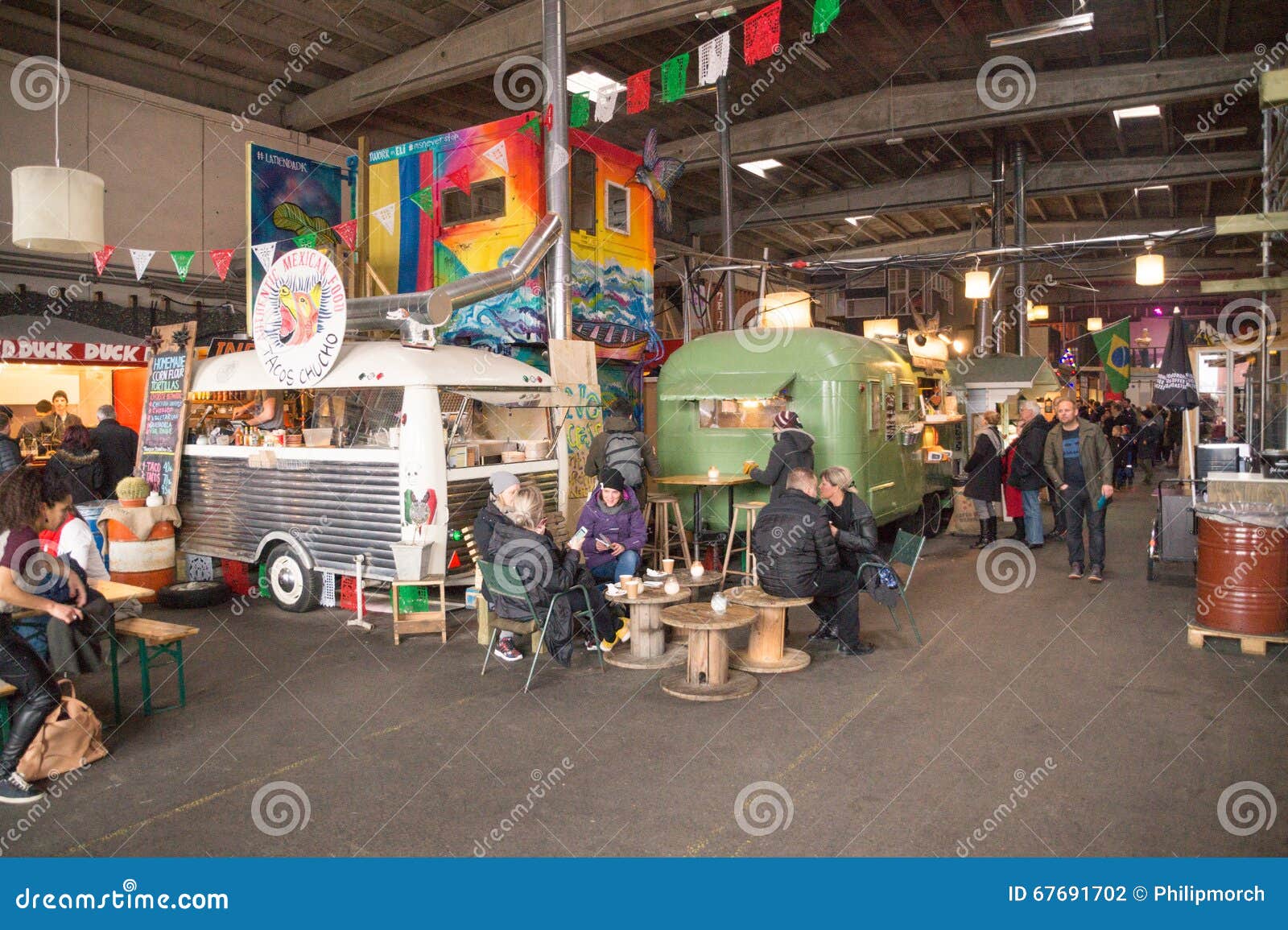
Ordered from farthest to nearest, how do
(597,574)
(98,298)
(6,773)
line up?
(98,298)
(597,574)
(6,773)

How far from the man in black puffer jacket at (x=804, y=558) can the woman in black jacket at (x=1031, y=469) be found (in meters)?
5.05

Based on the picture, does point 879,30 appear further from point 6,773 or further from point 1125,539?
point 6,773

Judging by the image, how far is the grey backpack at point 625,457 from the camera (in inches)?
344

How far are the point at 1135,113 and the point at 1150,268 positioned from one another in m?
2.57

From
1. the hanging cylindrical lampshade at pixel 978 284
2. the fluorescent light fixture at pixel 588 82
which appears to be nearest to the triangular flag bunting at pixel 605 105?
the fluorescent light fixture at pixel 588 82

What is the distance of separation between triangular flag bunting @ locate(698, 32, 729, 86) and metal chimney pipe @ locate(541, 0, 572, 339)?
5.05 feet

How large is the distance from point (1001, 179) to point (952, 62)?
4053 mm


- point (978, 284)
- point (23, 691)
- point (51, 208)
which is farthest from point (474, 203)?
point (978, 284)

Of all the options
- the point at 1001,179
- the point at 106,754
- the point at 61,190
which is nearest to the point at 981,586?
the point at 106,754

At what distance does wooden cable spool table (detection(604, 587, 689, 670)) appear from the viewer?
675 centimetres

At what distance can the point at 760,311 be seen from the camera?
469 inches

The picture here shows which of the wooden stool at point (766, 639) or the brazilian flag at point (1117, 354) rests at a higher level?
the brazilian flag at point (1117, 354)

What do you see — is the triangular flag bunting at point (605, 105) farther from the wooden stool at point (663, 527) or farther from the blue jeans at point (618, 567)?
the blue jeans at point (618, 567)

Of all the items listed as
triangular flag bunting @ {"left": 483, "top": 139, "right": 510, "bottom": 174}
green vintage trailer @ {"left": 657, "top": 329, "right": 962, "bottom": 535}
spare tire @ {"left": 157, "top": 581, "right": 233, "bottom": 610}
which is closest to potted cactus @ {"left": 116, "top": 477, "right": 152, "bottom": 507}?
spare tire @ {"left": 157, "top": 581, "right": 233, "bottom": 610}
